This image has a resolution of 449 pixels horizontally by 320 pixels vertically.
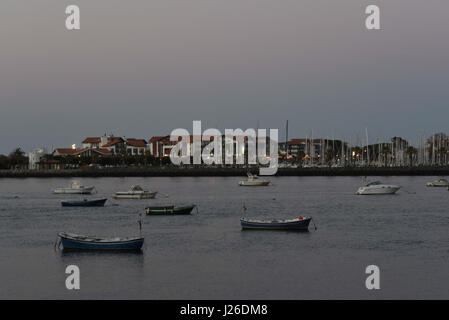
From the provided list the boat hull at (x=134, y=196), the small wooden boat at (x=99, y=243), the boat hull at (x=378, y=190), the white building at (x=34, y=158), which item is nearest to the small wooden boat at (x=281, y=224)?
the small wooden boat at (x=99, y=243)

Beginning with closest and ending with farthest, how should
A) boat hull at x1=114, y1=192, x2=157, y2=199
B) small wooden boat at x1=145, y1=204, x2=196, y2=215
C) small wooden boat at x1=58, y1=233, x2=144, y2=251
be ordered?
small wooden boat at x1=58, y1=233, x2=144, y2=251 → small wooden boat at x1=145, y1=204, x2=196, y2=215 → boat hull at x1=114, y1=192, x2=157, y2=199

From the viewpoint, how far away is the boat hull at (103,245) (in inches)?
1481

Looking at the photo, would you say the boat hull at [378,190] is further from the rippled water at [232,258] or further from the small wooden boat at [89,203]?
the small wooden boat at [89,203]

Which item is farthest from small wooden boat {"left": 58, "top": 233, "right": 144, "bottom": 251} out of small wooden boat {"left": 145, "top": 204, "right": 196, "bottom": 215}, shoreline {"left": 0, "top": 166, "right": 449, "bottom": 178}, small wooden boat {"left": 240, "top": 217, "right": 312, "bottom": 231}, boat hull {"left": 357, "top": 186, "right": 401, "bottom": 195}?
shoreline {"left": 0, "top": 166, "right": 449, "bottom": 178}

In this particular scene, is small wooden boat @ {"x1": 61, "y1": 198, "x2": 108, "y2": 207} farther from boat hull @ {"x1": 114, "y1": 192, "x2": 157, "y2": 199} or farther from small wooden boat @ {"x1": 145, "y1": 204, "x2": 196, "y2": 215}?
small wooden boat @ {"x1": 145, "y1": 204, "x2": 196, "y2": 215}

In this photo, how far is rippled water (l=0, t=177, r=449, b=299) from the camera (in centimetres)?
2934

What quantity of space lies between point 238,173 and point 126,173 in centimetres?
2883

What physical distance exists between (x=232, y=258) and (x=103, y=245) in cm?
763

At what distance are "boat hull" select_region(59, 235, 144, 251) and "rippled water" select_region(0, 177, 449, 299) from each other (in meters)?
0.56

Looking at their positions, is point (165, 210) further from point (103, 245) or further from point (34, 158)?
point (34, 158)

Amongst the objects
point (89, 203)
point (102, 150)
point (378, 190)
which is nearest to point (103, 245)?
point (89, 203)

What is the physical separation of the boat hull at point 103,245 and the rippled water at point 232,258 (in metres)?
0.56

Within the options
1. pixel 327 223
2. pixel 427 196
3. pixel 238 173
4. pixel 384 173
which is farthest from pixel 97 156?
pixel 327 223
